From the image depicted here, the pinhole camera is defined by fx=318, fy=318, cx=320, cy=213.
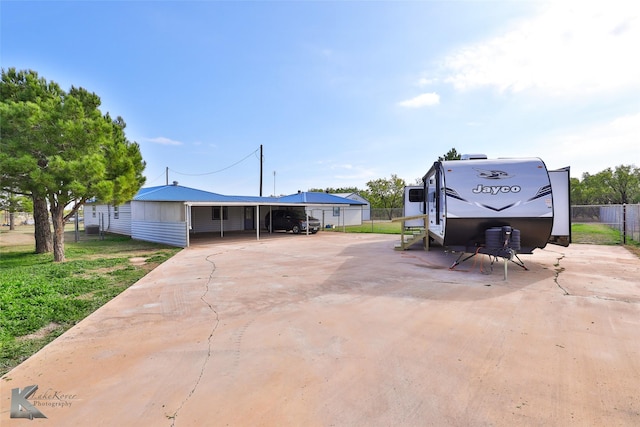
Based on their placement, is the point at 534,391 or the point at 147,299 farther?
the point at 147,299

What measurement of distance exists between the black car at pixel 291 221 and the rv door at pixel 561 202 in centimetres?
1349

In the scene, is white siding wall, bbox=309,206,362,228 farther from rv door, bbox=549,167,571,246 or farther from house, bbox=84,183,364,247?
rv door, bbox=549,167,571,246

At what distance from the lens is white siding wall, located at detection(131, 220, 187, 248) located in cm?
1432

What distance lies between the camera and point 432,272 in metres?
7.97

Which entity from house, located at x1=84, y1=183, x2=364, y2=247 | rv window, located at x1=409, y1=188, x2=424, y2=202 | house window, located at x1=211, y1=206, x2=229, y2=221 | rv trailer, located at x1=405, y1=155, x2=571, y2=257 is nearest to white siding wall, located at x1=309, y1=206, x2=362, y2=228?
house, located at x1=84, y1=183, x2=364, y2=247

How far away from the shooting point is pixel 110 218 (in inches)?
868

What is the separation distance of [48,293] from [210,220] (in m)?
16.7

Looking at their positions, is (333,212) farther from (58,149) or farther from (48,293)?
(48,293)

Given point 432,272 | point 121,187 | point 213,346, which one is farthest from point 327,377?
point 121,187

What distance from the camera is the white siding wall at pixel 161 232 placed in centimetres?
1432

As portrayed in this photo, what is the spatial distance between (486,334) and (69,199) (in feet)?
36.6

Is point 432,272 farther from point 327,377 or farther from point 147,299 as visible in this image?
point 147,299

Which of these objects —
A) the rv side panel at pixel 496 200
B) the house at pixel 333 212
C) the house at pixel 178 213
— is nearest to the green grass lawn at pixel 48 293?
the house at pixel 178 213

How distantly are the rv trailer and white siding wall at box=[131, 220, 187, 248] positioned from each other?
11164 millimetres
